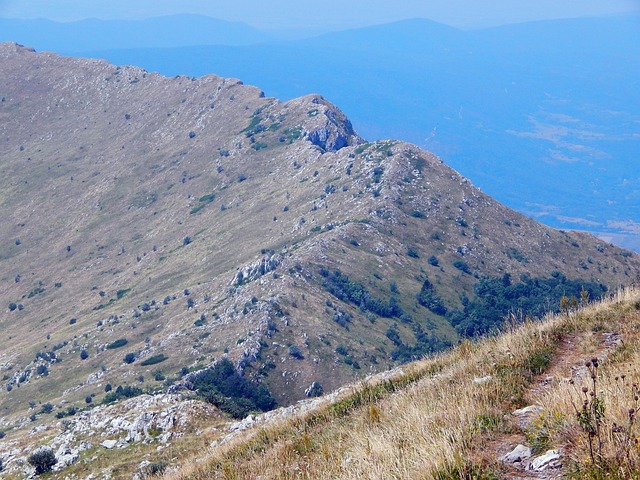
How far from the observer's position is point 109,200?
131 m

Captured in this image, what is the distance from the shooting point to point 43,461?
22.8m

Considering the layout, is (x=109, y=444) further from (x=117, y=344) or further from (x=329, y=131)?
(x=329, y=131)

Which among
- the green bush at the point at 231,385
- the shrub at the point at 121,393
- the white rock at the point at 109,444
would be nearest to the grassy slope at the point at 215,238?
the green bush at the point at 231,385

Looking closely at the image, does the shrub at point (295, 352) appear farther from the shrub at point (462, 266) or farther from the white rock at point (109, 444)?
the white rock at point (109, 444)

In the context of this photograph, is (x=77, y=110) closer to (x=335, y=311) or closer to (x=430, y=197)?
(x=430, y=197)

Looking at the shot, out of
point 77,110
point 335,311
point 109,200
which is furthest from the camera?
point 77,110

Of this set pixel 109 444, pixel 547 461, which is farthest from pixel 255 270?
pixel 547 461

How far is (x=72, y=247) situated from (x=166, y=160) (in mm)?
31838

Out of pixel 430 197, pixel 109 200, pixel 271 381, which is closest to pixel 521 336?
pixel 271 381

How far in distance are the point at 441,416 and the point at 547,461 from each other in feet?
6.33

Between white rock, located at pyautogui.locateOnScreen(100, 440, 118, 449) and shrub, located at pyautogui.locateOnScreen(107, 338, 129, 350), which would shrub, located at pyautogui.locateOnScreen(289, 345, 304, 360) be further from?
white rock, located at pyautogui.locateOnScreen(100, 440, 118, 449)

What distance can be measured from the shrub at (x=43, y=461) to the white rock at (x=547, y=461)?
66.3 ft

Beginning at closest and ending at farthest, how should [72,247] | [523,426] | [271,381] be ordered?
[523,426] → [271,381] → [72,247]

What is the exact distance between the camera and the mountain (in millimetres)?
62781
